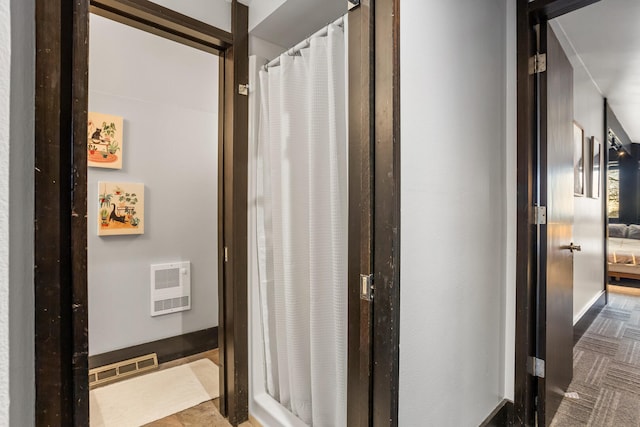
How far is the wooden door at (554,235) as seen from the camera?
1.70 metres

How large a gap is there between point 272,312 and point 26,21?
1671mm

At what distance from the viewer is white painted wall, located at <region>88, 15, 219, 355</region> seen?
238 cm

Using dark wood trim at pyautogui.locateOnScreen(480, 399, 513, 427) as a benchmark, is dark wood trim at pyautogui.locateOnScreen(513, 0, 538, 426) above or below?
above

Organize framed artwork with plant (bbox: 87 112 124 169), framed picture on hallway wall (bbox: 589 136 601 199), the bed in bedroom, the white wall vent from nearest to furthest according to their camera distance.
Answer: framed artwork with plant (bbox: 87 112 124 169)
the white wall vent
framed picture on hallway wall (bbox: 589 136 601 199)
the bed in bedroom

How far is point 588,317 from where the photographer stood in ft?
11.0

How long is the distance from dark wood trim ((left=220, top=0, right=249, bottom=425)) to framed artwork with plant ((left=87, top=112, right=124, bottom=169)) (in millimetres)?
1132

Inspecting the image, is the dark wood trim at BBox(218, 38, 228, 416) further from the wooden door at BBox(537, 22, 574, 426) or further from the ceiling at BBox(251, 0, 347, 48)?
the wooden door at BBox(537, 22, 574, 426)

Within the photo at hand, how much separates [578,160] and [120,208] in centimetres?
392

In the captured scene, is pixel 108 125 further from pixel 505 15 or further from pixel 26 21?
pixel 505 15

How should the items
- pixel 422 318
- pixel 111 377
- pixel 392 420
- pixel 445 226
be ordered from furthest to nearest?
1. pixel 111 377
2. pixel 445 226
3. pixel 422 318
4. pixel 392 420

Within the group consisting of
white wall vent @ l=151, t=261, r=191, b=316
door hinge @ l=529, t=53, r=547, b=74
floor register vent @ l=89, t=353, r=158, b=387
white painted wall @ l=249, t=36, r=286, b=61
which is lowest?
floor register vent @ l=89, t=353, r=158, b=387

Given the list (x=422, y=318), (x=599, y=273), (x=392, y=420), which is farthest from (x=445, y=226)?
(x=599, y=273)

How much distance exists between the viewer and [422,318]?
1209mm

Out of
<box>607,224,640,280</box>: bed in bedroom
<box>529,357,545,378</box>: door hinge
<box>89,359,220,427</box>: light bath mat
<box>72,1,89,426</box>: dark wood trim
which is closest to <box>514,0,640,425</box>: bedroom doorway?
<box>529,357,545,378</box>: door hinge
